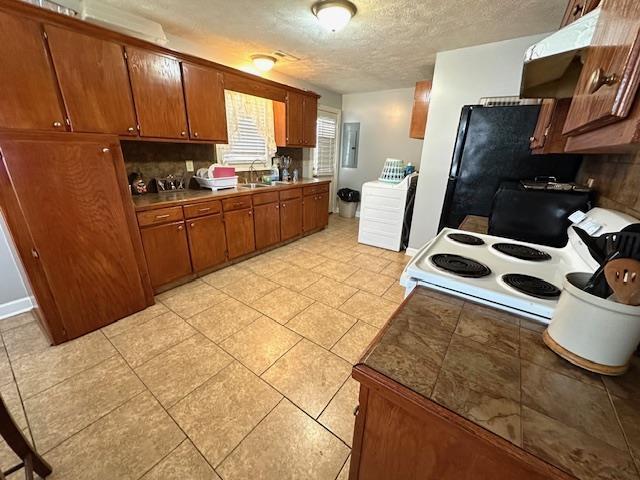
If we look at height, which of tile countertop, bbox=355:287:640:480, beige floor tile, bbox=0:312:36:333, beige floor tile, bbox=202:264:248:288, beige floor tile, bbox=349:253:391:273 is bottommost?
beige floor tile, bbox=0:312:36:333

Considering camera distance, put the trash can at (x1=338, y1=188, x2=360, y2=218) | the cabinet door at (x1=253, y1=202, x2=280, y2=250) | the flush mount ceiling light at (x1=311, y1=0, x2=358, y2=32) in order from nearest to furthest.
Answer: the flush mount ceiling light at (x1=311, y1=0, x2=358, y2=32) < the cabinet door at (x1=253, y1=202, x2=280, y2=250) < the trash can at (x1=338, y1=188, x2=360, y2=218)

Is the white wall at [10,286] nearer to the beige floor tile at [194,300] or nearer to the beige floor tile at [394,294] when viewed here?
the beige floor tile at [194,300]

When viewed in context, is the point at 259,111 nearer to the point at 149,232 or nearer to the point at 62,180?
the point at 149,232

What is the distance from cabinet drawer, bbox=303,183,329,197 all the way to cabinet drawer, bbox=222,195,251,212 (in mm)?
1076

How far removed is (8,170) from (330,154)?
4.43 m

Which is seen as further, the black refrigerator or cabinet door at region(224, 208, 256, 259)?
cabinet door at region(224, 208, 256, 259)

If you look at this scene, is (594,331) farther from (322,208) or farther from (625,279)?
(322,208)

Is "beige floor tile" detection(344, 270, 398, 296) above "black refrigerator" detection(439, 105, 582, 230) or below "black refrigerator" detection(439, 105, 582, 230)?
below

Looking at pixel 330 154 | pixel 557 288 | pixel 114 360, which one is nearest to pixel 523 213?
pixel 557 288

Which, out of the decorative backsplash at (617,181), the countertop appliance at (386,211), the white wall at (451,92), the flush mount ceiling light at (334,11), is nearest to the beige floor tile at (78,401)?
the decorative backsplash at (617,181)

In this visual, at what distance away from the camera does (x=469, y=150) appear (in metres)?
2.34

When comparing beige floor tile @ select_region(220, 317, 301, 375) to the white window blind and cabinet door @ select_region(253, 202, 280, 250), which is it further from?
the white window blind

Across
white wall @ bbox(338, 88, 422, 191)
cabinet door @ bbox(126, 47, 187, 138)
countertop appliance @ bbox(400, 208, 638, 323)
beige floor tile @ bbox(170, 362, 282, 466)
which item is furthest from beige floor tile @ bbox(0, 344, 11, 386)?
white wall @ bbox(338, 88, 422, 191)

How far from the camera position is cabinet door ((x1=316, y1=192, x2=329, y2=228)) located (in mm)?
4184
